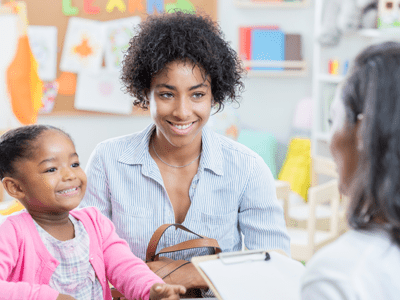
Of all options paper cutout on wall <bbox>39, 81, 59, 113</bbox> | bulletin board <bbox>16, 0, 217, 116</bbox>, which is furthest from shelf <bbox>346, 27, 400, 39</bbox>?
paper cutout on wall <bbox>39, 81, 59, 113</bbox>

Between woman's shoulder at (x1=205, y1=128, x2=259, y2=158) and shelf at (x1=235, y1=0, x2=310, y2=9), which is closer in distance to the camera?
woman's shoulder at (x1=205, y1=128, x2=259, y2=158)

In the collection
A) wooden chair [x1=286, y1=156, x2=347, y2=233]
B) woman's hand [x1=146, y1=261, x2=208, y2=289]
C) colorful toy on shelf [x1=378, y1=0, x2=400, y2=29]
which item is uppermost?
colorful toy on shelf [x1=378, y1=0, x2=400, y2=29]

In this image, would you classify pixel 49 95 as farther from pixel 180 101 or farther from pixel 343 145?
pixel 343 145

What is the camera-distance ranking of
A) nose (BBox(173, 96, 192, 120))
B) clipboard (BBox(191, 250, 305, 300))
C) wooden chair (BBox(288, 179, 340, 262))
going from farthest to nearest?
wooden chair (BBox(288, 179, 340, 262)) < nose (BBox(173, 96, 192, 120)) < clipboard (BBox(191, 250, 305, 300))

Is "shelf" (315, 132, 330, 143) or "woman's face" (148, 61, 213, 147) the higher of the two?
"woman's face" (148, 61, 213, 147)

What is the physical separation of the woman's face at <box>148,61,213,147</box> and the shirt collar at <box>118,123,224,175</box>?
0.07 m

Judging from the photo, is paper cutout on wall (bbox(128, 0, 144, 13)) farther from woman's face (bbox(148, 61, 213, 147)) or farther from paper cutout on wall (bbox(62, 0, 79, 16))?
woman's face (bbox(148, 61, 213, 147))

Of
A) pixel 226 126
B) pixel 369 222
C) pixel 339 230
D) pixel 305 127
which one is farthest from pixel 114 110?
pixel 369 222

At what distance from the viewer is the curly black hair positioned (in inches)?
51.3

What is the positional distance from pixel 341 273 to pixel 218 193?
33.4 inches

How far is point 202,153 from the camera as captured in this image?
4.53ft

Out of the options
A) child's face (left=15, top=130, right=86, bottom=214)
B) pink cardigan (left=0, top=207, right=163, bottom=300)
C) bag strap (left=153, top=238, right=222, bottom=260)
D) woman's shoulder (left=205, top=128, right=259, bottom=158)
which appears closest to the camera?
pink cardigan (left=0, top=207, right=163, bottom=300)

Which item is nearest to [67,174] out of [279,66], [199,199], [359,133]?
[199,199]

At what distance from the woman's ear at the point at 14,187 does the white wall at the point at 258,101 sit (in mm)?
2389
